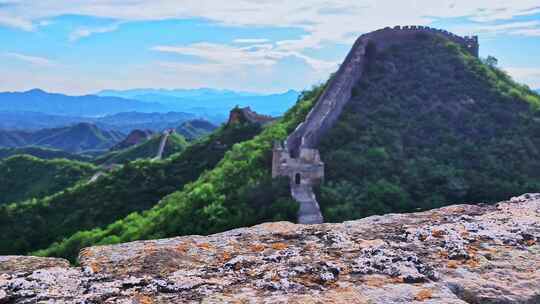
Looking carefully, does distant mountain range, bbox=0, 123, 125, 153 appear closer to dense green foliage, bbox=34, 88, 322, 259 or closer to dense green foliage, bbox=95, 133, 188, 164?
dense green foliage, bbox=95, 133, 188, 164

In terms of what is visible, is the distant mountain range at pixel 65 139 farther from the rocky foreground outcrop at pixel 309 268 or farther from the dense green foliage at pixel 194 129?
the rocky foreground outcrop at pixel 309 268

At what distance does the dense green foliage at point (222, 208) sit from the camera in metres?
19.4

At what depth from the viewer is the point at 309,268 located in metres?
2.45

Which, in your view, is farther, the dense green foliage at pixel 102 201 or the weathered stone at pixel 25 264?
the dense green foliage at pixel 102 201

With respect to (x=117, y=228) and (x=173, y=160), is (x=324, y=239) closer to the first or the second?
(x=117, y=228)

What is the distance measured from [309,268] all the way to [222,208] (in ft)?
57.9

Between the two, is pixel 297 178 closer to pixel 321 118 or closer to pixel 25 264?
pixel 321 118

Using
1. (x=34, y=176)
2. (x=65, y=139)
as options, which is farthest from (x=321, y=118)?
(x=65, y=139)

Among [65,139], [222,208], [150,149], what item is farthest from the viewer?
[65,139]

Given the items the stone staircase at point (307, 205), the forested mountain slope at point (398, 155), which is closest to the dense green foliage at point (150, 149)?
the forested mountain slope at point (398, 155)

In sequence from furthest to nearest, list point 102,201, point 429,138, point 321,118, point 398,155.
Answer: point 102,201 < point 429,138 < point 321,118 < point 398,155

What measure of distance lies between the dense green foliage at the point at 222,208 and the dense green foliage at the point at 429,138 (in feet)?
6.64

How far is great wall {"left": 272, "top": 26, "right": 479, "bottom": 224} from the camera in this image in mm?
21281

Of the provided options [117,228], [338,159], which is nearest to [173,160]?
[117,228]
